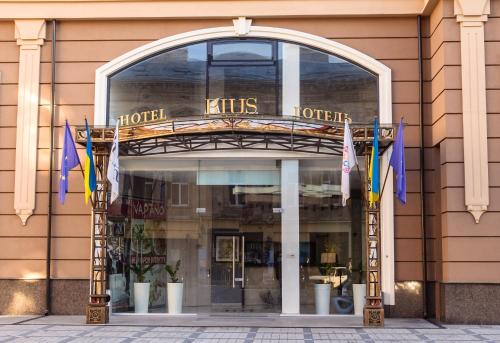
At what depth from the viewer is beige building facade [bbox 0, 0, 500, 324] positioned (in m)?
13.9

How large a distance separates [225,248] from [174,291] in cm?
141

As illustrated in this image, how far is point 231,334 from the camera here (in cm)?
1140

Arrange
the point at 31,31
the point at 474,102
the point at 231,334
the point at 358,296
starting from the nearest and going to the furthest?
the point at 231,334
the point at 474,102
the point at 358,296
the point at 31,31

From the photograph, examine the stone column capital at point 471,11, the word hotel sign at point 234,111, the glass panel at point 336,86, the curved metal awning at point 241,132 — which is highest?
the stone column capital at point 471,11

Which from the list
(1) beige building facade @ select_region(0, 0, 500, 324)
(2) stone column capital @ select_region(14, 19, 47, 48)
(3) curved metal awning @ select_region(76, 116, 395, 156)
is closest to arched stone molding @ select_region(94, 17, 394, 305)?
(1) beige building facade @ select_region(0, 0, 500, 324)

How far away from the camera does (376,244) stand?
12.6 meters

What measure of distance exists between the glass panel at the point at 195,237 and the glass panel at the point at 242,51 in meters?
2.20

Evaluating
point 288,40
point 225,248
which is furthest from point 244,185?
point 288,40

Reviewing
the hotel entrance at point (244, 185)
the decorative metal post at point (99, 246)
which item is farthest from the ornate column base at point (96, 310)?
the hotel entrance at point (244, 185)

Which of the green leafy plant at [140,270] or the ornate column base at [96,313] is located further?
the green leafy plant at [140,270]

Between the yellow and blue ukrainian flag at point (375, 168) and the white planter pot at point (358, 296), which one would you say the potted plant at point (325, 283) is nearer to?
the white planter pot at point (358, 296)

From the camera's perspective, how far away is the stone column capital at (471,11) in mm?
12844

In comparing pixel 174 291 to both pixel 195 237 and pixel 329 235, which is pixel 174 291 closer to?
pixel 195 237

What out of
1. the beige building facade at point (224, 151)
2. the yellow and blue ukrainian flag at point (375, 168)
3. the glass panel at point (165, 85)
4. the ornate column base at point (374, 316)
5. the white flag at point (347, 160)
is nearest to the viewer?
the white flag at point (347, 160)
